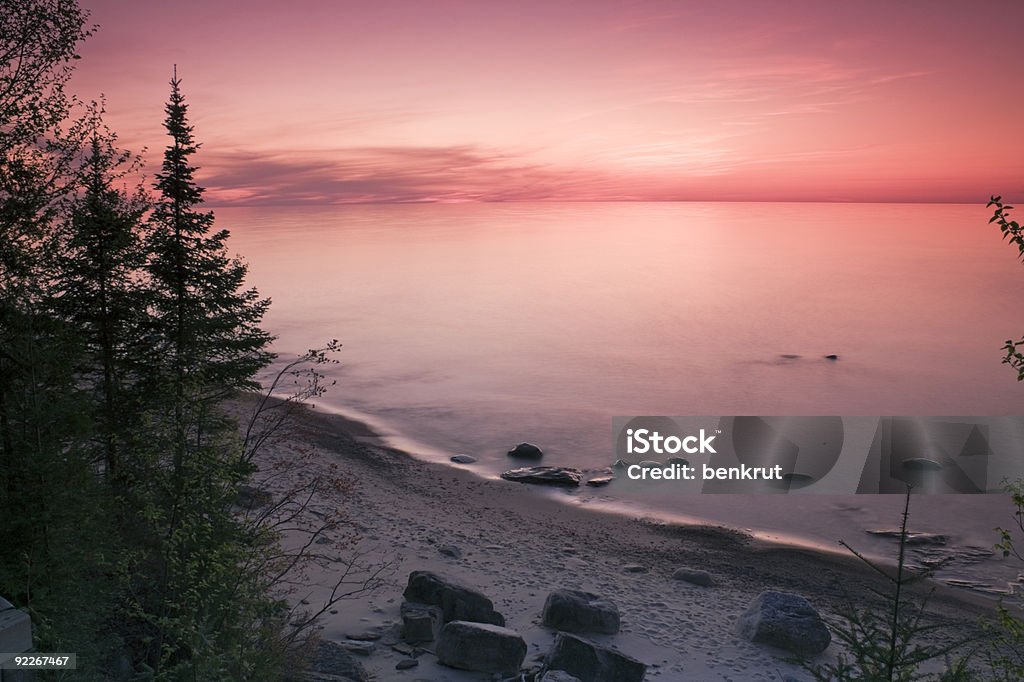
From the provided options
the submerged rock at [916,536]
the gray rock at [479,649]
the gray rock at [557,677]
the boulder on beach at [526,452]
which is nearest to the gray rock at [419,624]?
the gray rock at [479,649]

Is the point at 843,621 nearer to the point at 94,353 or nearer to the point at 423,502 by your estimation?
the point at 423,502

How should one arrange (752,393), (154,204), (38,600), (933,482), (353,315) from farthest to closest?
(353,315) < (752,393) < (933,482) < (154,204) < (38,600)

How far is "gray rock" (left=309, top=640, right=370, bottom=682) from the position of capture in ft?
55.7

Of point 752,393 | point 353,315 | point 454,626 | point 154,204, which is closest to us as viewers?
point 454,626

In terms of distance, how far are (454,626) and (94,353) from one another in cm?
1295

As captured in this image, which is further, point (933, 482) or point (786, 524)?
point (933, 482)

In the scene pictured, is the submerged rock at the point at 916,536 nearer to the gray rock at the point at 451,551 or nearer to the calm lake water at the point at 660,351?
the calm lake water at the point at 660,351

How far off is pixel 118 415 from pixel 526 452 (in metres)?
25.3

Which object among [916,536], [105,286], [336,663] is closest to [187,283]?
[105,286]

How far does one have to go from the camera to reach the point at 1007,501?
114 feet

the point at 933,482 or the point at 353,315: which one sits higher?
the point at 353,315

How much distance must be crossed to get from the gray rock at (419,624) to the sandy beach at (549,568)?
352mm

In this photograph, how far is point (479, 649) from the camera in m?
17.8

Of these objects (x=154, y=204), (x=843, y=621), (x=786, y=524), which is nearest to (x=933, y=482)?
(x=786, y=524)
